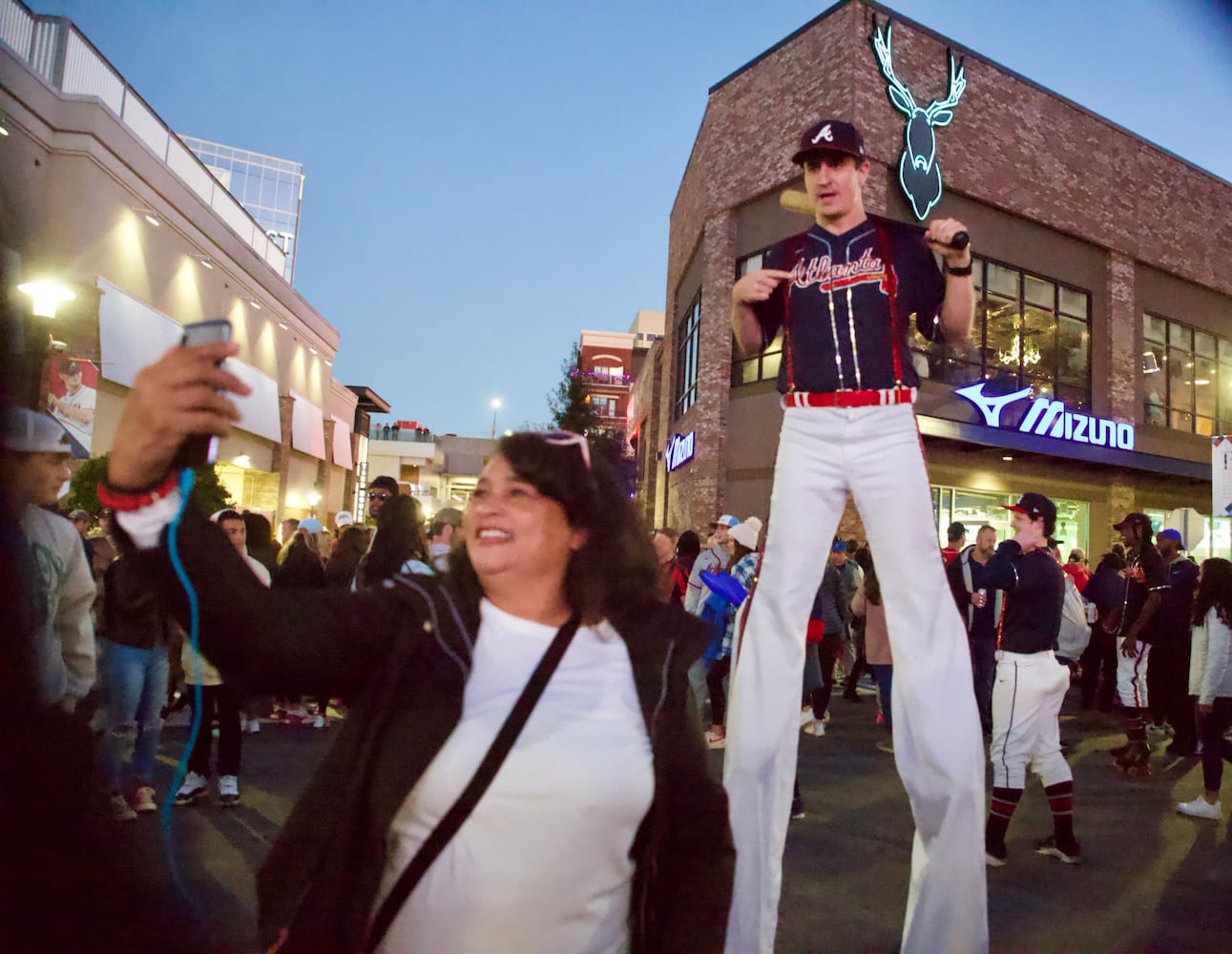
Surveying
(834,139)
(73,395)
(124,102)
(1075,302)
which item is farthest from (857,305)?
(1075,302)

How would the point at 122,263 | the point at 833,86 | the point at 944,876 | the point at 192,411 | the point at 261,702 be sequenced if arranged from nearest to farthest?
A: the point at 192,411
the point at 261,702
the point at 944,876
the point at 122,263
the point at 833,86

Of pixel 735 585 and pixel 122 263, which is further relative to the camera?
pixel 122 263

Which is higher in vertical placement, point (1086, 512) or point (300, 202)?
point (300, 202)

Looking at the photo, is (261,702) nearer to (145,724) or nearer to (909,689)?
(909,689)

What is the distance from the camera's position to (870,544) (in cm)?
234

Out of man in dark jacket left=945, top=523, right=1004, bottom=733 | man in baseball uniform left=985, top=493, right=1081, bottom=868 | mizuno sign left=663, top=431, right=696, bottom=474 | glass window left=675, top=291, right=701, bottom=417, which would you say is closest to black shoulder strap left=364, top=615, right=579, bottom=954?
man in baseball uniform left=985, top=493, right=1081, bottom=868

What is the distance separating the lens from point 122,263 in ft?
46.1

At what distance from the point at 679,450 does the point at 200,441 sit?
1864cm

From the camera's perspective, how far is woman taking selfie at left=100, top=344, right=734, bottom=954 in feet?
4.33

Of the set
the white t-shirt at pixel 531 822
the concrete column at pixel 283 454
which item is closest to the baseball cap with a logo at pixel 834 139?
the white t-shirt at pixel 531 822

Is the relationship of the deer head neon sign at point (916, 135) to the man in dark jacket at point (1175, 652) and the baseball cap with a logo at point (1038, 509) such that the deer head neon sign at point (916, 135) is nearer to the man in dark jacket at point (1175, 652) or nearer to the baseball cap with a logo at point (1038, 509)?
the man in dark jacket at point (1175, 652)

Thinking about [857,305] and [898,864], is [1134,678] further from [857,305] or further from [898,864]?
[857,305]

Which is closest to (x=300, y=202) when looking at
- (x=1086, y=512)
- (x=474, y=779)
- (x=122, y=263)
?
(x=122, y=263)

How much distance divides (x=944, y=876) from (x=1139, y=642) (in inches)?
240
